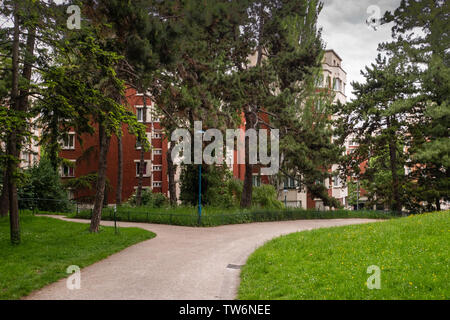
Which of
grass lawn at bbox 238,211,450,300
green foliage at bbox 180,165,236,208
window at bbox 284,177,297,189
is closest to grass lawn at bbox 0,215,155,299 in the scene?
grass lawn at bbox 238,211,450,300

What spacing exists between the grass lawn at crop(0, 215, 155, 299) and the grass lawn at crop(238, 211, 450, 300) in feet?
16.1

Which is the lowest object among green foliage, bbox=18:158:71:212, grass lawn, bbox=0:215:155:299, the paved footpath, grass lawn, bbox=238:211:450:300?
the paved footpath

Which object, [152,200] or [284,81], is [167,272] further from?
[152,200]

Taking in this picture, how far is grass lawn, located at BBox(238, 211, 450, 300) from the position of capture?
7.07m

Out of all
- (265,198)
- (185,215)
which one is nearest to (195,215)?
(185,215)

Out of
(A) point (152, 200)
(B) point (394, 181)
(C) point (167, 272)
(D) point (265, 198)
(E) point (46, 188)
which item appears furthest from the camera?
(B) point (394, 181)

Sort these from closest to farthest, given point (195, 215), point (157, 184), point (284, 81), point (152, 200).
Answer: point (195, 215) → point (284, 81) → point (152, 200) → point (157, 184)

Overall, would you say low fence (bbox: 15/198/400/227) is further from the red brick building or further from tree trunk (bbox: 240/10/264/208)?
the red brick building

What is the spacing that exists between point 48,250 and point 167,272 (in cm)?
485

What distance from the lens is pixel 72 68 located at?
15.7 metres

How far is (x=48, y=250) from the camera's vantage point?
12516 mm

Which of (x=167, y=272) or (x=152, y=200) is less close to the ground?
(x=152, y=200)

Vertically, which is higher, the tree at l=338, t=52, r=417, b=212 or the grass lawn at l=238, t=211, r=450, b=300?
the tree at l=338, t=52, r=417, b=212

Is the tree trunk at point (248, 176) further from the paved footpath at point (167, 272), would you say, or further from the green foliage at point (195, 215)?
the paved footpath at point (167, 272)
